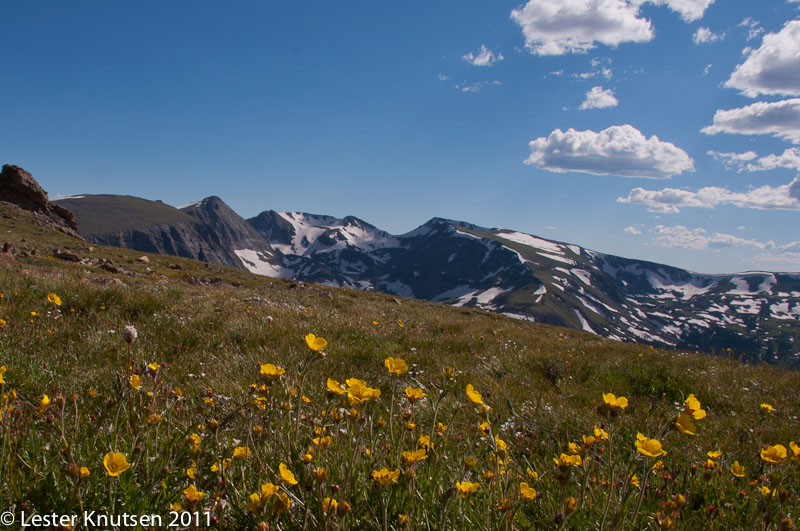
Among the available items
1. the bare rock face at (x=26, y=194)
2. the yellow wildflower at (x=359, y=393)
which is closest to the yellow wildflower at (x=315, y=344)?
the yellow wildflower at (x=359, y=393)

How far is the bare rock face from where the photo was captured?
54.0m

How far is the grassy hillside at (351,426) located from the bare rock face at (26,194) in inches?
2427

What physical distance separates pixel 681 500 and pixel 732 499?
1.80m

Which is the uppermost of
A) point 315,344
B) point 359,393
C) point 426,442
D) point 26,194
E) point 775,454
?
point 26,194

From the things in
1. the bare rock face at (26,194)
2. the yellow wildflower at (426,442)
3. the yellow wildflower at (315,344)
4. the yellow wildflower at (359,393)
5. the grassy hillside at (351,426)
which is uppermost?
the bare rock face at (26,194)

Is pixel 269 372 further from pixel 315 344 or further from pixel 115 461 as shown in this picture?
pixel 115 461

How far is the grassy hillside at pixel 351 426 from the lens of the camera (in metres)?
2.03

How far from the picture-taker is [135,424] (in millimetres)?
2783

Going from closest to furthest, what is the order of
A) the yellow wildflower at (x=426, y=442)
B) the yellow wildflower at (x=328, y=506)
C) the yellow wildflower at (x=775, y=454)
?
1. the yellow wildflower at (x=328, y=506)
2. the yellow wildflower at (x=775, y=454)
3. the yellow wildflower at (x=426, y=442)

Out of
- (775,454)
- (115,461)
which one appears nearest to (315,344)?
(115,461)

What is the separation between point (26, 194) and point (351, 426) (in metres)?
75.2

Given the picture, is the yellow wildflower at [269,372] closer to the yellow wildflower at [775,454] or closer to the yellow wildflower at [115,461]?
the yellow wildflower at [115,461]

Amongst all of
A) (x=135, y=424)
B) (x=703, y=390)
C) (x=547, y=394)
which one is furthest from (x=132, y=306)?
(x=703, y=390)

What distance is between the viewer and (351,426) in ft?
8.12
